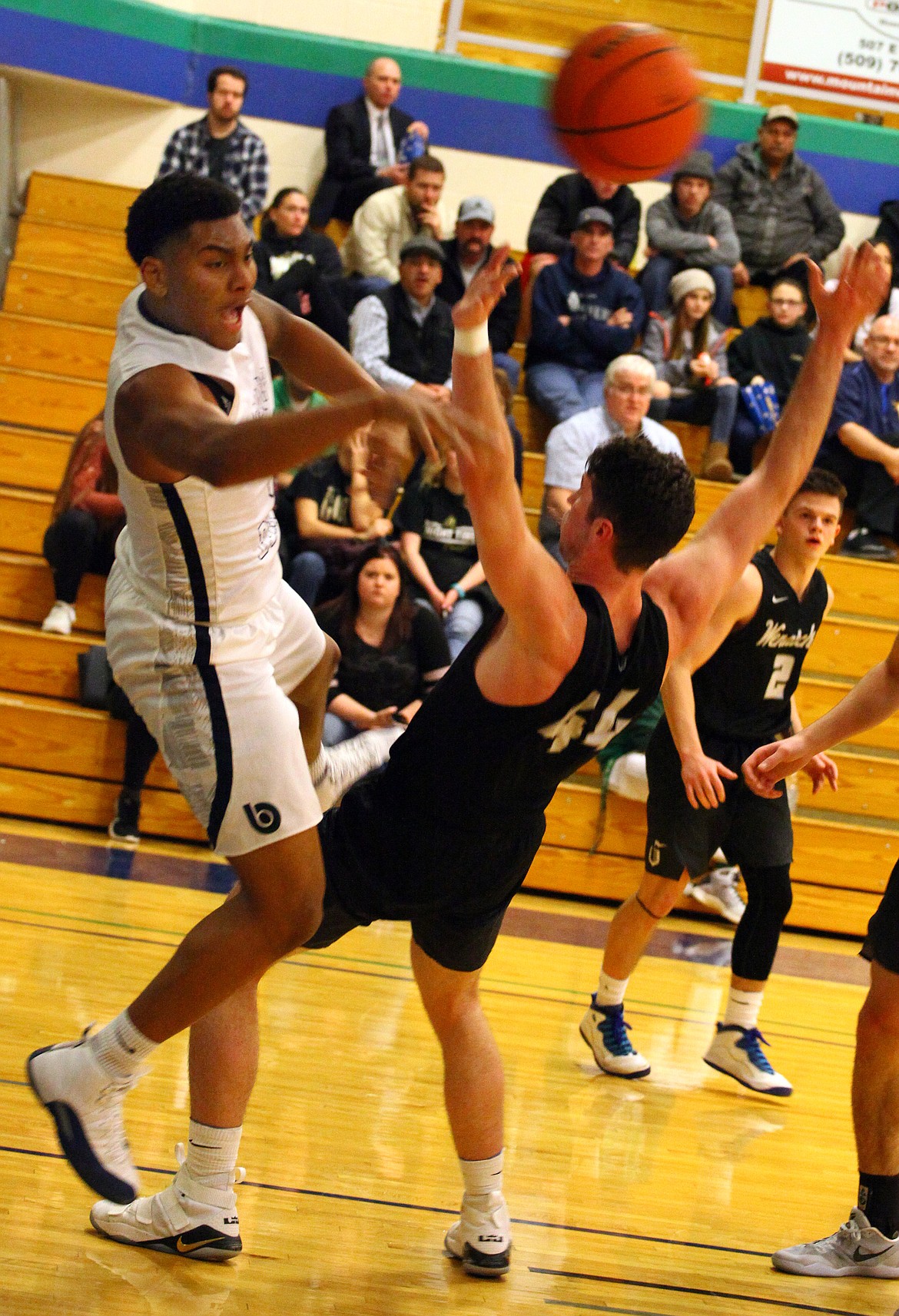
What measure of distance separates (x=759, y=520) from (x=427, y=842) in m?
0.97

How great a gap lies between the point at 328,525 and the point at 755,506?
14.6ft

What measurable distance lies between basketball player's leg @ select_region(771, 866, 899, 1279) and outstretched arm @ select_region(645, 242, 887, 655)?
91cm

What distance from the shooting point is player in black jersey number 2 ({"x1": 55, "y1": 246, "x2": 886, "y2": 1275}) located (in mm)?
2521

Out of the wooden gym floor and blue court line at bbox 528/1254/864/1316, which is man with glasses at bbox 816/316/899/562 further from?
→ blue court line at bbox 528/1254/864/1316

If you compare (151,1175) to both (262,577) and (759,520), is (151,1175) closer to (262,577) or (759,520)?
(262,577)

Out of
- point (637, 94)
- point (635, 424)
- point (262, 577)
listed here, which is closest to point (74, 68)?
point (635, 424)

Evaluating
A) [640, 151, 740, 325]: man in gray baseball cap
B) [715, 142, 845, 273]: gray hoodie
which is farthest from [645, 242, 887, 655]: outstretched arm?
[715, 142, 845, 273]: gray hoodie

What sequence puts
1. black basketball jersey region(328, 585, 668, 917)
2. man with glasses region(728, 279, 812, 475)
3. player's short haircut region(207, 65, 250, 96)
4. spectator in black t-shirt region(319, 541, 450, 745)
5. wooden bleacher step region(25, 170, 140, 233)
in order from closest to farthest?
black basketball jersey region(328, 585, 668, 917)
spectator in black t-shirt region(319, 541, 450, 745)
man with glasses region(728, 279, 812, 475)
player's short haircut region(207, 65, 250, 96)
wooden bleacher step region(25, 170, 140, 233)

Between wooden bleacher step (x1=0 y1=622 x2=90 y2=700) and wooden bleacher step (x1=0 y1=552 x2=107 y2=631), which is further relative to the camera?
wooden bleacher step (x1=0 y1=552 x2=107 y2=631)

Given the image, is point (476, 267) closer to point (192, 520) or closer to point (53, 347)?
point (53, 347)

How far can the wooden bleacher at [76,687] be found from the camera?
6543mm

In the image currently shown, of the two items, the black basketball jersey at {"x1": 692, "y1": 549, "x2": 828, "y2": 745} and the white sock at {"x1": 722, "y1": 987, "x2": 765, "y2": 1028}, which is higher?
the black basketball jersey at {"x1": 692, "y1": 549, "x2": 828, "y2": 745}

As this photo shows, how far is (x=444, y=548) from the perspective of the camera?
7.25 meters

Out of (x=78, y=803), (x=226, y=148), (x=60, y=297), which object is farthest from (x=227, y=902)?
(x=226, y=148)
